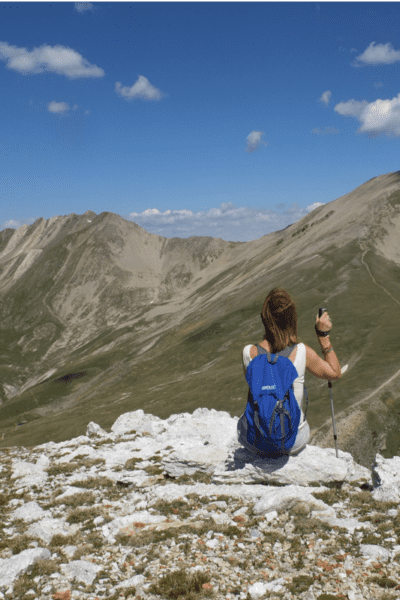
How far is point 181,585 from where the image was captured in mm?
8445

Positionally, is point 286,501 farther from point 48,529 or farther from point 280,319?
point 48,529

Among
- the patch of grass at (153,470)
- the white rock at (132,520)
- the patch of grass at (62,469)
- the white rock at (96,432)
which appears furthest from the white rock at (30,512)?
the white rock at (96,432)

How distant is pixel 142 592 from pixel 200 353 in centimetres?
12238

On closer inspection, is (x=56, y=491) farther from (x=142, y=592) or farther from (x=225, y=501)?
(x=142, y=592)

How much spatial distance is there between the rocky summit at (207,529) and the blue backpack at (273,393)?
2.82m

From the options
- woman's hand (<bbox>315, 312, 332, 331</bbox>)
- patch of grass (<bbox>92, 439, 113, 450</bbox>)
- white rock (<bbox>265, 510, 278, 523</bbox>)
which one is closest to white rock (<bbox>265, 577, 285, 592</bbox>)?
white rock (<bbox>265, 510, 278, 523</bbox>)

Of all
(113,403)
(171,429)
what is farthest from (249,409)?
(113,403)

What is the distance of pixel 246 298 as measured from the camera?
159 metres

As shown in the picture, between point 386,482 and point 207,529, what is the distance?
18.7ft

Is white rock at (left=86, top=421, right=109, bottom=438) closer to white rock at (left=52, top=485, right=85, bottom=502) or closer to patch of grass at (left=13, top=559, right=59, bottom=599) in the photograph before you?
white rock at (left=52, top=485, right=85, bottom=502)

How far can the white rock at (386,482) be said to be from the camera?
11.9 metres

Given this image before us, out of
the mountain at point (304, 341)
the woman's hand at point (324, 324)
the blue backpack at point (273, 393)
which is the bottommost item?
the mountain at point (304, 341)

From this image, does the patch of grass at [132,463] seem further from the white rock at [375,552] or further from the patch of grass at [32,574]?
the white rock at [375,552]

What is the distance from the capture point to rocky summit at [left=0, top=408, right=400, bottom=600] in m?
8.51
